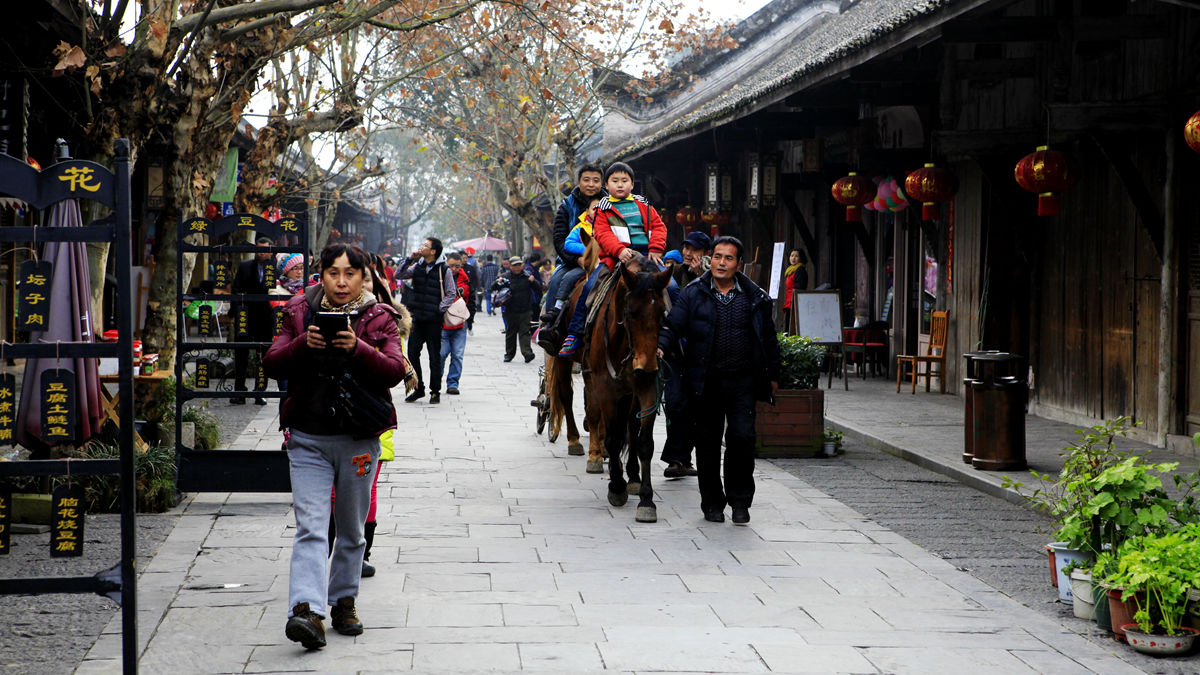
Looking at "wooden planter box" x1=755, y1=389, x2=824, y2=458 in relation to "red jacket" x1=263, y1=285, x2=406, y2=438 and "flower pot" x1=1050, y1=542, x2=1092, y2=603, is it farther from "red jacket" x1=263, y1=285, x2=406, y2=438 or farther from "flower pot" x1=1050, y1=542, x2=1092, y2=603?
"red jacket" x1=263, y1=285, x2=406, y2=438

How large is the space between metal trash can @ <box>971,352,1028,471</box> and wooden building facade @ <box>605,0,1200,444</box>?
2104 millimetres

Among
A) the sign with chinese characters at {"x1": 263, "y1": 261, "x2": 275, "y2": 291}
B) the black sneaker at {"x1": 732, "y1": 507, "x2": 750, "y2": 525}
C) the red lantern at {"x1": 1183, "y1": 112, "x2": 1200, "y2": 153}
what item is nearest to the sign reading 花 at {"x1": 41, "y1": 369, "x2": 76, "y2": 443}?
the black sneaker at {"x1": 732, "y1": 507, "x2": 750, "y2": 525}

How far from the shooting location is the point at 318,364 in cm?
538

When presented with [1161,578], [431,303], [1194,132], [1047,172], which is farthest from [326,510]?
[431,303]

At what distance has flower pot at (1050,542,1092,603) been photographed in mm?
6271

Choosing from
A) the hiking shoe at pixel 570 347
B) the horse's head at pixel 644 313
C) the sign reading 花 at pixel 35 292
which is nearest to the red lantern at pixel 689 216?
the hiking shoe at pixel 570 347

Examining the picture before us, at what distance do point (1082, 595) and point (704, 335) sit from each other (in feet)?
9.99

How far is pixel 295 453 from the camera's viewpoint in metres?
5.45

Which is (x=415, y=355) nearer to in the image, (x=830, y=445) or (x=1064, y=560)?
(x=830, y=445)

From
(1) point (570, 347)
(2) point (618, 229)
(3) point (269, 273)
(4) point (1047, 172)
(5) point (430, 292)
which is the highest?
(4) point (1047, 172)

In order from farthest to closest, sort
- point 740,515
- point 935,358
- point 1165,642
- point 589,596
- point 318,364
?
1. point 935,358
2. point 740,515
3. point 589,596
4. point 1165,642
5. point 318,364

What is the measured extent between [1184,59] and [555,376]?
241 inches

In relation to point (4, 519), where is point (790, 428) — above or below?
below

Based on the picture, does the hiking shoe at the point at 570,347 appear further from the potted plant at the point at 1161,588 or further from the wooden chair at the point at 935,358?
the wooden chair at the point at 935,358
